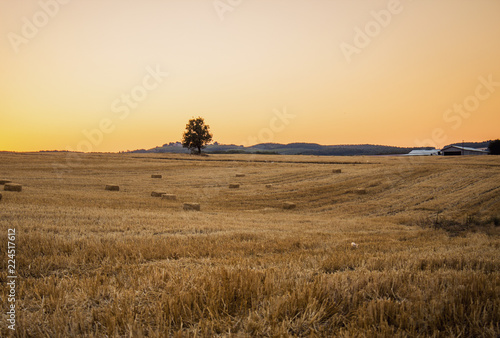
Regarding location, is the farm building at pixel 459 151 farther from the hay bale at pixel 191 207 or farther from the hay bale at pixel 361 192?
the hay bale at pixel 191 207

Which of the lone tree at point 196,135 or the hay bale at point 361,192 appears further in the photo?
the lone tree at point 196,135

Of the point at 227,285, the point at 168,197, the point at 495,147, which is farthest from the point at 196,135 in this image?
the point at 227,285

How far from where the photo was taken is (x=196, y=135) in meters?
101

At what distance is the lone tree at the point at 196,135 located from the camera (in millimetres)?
101188

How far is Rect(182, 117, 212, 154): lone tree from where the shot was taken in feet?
332

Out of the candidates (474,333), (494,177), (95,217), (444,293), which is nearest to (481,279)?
(444,293)

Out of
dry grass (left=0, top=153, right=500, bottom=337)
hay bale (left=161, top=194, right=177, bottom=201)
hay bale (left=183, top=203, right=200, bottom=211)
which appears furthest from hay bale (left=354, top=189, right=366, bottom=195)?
hay bale (left=161, top=194, right=177, bottom=201)

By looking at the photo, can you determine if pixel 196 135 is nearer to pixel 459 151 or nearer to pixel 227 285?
pixel 459 151

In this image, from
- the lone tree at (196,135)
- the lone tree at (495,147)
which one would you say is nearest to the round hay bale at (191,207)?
the lone tree at (196,135)

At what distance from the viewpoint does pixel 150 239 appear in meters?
8.39

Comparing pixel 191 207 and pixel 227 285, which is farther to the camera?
pixel 191 207

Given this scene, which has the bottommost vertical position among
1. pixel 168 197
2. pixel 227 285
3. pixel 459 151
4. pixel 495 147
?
pixel 168 197

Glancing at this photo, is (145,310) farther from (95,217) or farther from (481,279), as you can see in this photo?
(95,217)

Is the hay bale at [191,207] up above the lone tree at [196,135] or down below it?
below
